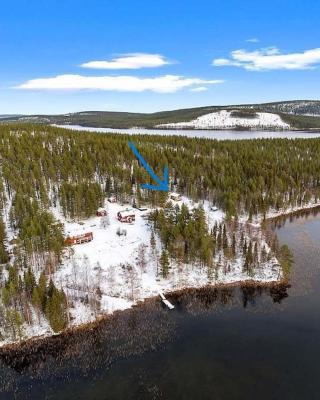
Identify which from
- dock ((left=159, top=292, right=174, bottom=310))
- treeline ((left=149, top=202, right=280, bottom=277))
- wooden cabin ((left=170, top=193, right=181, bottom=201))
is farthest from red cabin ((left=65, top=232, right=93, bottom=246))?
wooden cabin ((left=170, top=193, right=181, bottom=201))

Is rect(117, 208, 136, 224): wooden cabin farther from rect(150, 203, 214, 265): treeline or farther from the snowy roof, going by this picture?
rect(150, 203, 214, 265): treeline

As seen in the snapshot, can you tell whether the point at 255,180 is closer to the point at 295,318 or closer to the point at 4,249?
the point at 295,318

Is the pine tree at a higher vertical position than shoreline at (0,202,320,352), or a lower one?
higher

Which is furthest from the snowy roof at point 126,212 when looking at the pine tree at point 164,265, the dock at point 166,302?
the dock at point 166,302

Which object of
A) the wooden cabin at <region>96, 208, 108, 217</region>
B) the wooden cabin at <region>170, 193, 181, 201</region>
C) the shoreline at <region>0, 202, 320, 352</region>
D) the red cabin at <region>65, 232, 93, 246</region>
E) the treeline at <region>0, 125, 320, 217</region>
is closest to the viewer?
the shoreline at <region>0, 202, 320, 352</region>

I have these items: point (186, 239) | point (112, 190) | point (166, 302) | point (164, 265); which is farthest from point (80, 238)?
point (112, 190)

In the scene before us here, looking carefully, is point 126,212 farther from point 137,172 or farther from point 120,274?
point 137,172

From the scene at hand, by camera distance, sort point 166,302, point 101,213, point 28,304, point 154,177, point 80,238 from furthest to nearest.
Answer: point 154,177
point 101,213
point 80,238
point 166,302
point 28,304
